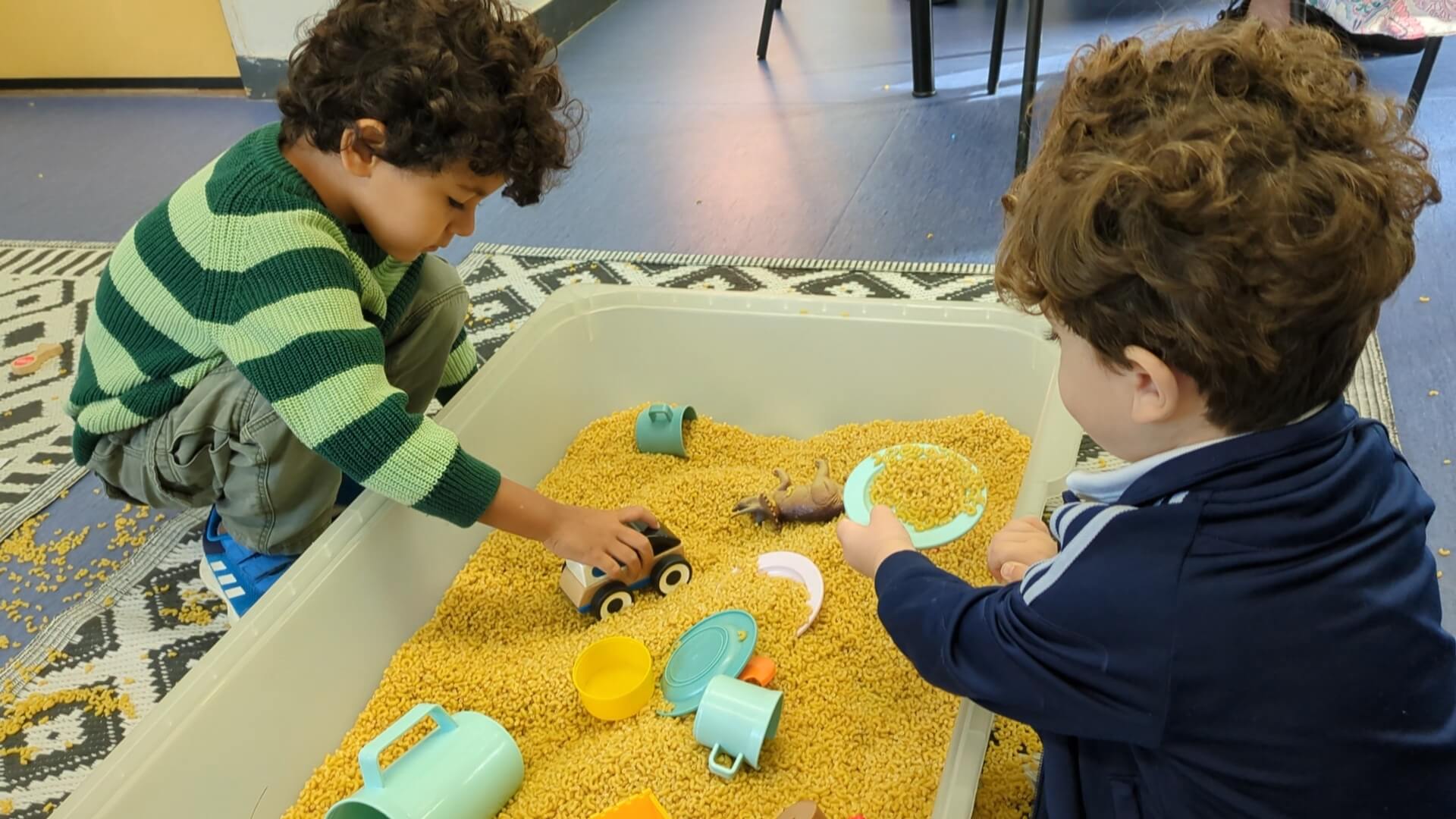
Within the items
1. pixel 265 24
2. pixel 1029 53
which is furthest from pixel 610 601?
pixel 265 24

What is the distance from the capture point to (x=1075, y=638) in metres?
0.55

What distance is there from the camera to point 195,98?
277cm

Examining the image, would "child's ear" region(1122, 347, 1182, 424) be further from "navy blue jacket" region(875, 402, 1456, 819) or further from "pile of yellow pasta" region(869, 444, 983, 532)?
"pile of yellow pasta" region(869, 444, 983, 532)

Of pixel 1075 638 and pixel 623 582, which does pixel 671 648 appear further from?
pixel 1075 638

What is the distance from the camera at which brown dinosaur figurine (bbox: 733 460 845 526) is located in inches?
42.6

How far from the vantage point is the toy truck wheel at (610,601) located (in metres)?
1.01

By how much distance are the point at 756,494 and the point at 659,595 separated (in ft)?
0.55

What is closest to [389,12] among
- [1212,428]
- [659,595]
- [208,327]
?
[208,327]

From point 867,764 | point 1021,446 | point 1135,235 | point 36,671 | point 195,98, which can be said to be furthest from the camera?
point 195,98

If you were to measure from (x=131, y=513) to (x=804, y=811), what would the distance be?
Answer: 0.96m

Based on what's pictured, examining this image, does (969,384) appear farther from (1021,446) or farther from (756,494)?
(756,494)

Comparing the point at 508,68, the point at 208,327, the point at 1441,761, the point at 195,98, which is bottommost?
the point at 195,98

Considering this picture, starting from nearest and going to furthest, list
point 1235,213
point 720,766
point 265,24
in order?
point 1235,213 → point 720,766 → point 265,24

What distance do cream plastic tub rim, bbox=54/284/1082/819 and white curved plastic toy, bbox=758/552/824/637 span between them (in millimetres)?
200
